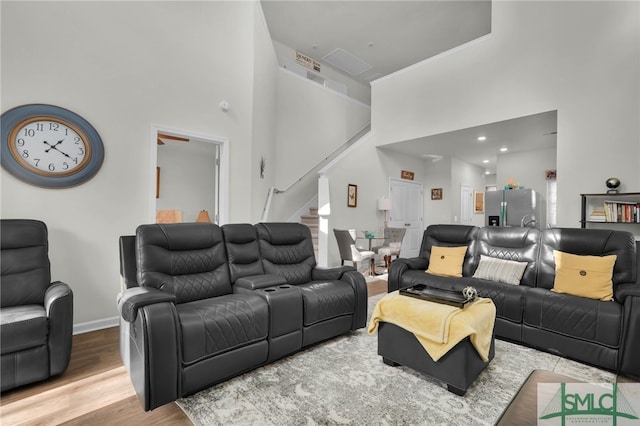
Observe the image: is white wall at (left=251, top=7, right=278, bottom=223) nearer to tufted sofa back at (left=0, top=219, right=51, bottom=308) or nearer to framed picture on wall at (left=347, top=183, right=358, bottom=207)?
framed picture on wall at (left=347, top=183, right=358, bottom=207)

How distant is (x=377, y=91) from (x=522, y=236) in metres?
4.80

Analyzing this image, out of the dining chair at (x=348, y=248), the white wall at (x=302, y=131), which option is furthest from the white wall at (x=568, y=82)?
the white wall at (x=302, y=131)

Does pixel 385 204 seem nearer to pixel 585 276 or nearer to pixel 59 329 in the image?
pixel 585 276

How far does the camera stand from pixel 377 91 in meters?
7.00

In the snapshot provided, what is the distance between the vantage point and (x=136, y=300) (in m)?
1.87

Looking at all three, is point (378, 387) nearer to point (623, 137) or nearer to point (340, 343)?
point (340, 343)

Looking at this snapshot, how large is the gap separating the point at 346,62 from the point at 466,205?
17.1 ft

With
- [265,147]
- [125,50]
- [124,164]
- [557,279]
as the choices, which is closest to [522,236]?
[557,279]

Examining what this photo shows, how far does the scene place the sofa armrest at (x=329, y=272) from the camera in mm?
3135

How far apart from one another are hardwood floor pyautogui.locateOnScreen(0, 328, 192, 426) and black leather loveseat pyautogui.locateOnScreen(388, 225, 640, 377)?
2623mm

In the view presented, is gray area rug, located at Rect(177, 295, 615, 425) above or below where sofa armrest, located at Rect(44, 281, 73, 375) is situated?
below

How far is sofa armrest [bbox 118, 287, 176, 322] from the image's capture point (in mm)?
1852

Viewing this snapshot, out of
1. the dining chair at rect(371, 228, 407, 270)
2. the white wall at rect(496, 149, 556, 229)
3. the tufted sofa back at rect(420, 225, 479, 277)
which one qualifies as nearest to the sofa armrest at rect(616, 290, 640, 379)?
the tufted sofa back at rect(420, 225, 479, 277)

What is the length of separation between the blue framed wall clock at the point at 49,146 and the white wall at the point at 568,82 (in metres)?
5.43
